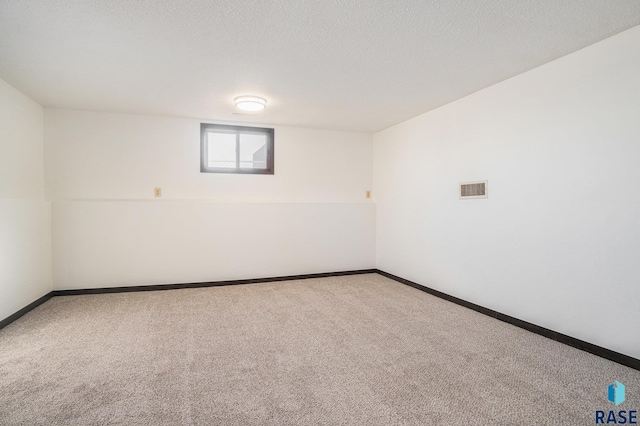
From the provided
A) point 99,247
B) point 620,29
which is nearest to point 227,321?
point 99,247

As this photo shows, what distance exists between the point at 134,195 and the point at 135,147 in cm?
64

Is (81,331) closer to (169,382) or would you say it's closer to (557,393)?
(169,382)

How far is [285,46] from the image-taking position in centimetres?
245

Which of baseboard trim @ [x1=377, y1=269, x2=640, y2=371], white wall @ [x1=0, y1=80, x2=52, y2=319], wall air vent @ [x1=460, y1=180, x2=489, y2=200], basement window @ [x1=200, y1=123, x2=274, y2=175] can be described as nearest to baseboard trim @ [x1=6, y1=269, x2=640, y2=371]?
baseboard trim @ [x1=377, y1=269, x2=640, y2=371]

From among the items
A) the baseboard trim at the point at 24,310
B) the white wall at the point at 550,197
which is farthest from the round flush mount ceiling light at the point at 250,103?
the baseboard trim at the point at 24,310

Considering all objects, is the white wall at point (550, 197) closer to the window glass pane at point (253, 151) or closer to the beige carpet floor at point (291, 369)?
the beige carpet floor at point (291, 369)

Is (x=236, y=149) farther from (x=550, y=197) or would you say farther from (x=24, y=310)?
(x=550, y=197)

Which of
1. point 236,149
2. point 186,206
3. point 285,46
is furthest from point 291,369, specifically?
point 236,149

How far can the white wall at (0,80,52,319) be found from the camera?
3068 millimetres

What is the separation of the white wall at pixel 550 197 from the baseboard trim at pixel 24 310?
14.7 ft

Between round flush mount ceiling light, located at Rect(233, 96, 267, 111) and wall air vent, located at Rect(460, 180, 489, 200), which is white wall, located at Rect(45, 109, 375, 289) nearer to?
round flush mount ceiling light, located at Rect(233, 96, 267, 111)

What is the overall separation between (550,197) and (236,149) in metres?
3.88

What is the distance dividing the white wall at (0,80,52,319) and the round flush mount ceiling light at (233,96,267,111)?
2.17 metres

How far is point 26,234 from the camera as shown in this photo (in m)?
3.42
